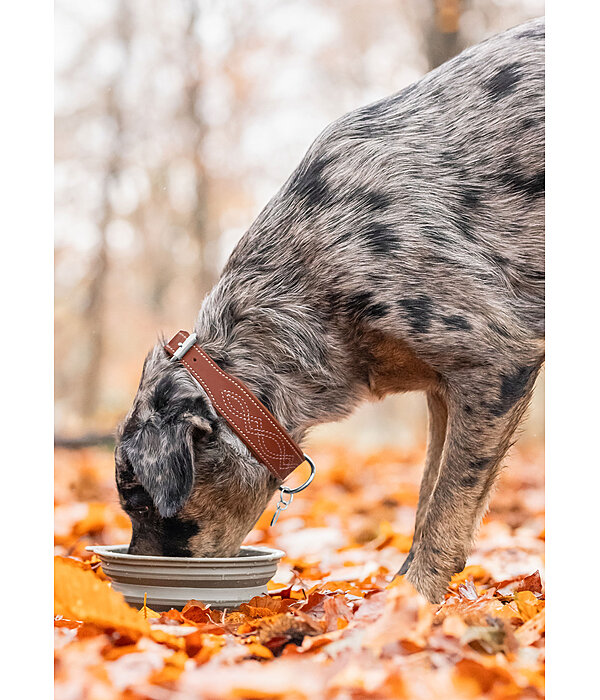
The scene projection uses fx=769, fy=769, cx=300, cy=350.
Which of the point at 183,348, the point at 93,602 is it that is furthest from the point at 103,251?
the point at 93,602

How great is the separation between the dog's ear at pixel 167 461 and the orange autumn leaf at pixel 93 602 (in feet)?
2.00

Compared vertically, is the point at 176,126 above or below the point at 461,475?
above

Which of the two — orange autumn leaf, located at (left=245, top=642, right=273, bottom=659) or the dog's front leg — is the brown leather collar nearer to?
the dog's front leg

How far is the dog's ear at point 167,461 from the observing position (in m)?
2.62

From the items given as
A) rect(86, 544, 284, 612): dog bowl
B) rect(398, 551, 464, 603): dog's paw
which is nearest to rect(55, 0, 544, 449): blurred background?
rect(86, 544, 284, 612): dog bowl

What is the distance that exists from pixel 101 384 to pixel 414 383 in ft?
16.3

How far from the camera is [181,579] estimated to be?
2549 mm

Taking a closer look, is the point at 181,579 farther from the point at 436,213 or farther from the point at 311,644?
the point at 436,213

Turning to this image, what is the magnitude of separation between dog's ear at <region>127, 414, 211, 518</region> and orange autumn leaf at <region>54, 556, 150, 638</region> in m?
0.61

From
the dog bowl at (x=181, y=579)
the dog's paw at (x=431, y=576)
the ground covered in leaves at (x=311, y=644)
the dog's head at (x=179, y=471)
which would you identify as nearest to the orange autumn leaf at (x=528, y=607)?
the ground covered in leaves at (x=311, y=644)

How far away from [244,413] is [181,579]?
59 cm

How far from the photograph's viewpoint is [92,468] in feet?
20.6

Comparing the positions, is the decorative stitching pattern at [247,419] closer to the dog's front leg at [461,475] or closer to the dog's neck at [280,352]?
the dog's neck at [280,352]

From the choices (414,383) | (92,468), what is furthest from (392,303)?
(92,468)
